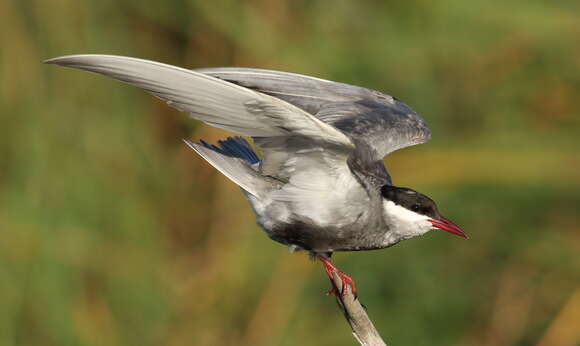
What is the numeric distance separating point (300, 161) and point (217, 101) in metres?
0.45

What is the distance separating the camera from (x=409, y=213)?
3354 mm

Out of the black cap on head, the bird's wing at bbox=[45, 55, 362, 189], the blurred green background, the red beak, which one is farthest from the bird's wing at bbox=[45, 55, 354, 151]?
the blurred green background

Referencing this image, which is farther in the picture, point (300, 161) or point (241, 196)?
point (241, 196)

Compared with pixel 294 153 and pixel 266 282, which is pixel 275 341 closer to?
pixel 266 282

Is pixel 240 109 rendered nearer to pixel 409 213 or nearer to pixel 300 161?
pixel 300 161

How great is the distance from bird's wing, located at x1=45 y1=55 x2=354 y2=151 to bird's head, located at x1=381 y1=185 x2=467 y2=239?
302mm

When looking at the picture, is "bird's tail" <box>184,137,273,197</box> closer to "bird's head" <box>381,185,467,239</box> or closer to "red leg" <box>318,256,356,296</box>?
"red leg" <box>318,256,356,296</box>

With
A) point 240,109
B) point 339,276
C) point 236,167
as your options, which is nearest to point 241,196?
point 236,167

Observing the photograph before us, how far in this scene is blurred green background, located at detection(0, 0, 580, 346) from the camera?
538 centimetres

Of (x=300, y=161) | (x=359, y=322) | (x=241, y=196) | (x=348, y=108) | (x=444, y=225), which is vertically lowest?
(x=241, y=196)

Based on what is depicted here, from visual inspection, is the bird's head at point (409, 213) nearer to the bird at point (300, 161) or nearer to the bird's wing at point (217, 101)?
the bird at point (300, 161)

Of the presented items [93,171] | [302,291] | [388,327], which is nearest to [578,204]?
[388,327]

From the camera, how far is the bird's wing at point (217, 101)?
2707 mm

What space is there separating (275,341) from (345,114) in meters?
2.38
